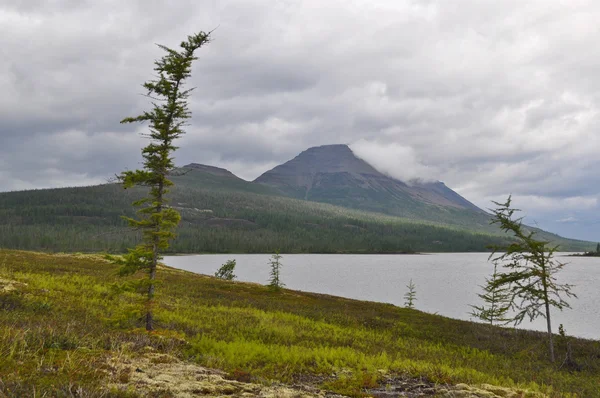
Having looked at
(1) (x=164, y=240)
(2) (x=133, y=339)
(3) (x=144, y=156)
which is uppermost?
(3) (x=144, y=156)

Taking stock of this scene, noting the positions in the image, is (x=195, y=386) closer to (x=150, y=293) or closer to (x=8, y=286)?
(x=150, y=293)

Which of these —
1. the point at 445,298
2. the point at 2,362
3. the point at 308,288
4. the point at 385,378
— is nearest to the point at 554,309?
the point at 445,298

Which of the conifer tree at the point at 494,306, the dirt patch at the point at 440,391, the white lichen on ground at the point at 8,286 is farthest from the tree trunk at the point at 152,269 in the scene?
the conifer tree at the point at 494,306

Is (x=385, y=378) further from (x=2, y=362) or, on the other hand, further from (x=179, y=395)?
(x=2, y=362)

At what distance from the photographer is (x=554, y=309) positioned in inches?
2424

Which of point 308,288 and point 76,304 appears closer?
point 76,304

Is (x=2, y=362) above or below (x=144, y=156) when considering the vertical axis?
below

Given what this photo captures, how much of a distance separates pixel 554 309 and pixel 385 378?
210 feet

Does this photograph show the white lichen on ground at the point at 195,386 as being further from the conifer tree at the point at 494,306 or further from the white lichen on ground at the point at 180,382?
the conifer tree at the point at 494,306

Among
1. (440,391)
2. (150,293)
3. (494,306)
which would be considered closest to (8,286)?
(150,293)

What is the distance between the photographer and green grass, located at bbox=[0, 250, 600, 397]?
753 cm

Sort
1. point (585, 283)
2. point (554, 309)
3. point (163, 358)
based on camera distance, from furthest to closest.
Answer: point (585, 283) < point (554, 309) < point (163, 358)

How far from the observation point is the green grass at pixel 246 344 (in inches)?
297

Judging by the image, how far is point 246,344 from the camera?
14.7m
